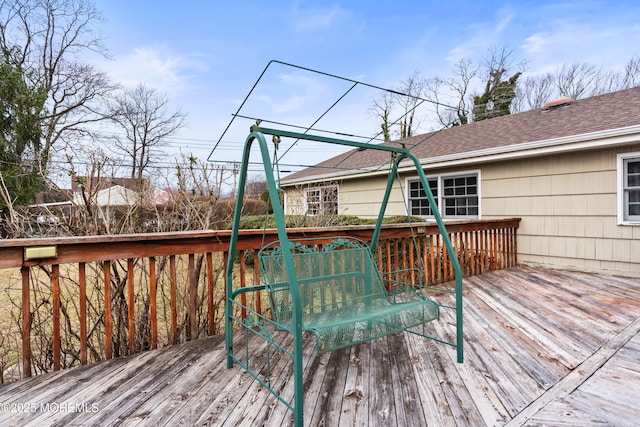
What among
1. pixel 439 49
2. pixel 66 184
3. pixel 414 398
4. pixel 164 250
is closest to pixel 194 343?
pixel 164 250

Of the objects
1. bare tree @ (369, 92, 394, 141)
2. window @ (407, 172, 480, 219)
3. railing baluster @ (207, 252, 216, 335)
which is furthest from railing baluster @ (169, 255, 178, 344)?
bare tree @ (369, 92, 394, 141)

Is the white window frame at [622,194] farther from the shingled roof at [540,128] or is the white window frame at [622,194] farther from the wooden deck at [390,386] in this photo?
the wooden deck at [390,386]

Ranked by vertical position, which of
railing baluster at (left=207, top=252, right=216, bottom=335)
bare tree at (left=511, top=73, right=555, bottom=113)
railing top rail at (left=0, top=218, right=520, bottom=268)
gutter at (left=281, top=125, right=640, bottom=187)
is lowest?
railing baluster at (left=207, top=252, right=216, bottom=335)

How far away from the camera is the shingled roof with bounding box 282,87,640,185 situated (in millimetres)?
5008

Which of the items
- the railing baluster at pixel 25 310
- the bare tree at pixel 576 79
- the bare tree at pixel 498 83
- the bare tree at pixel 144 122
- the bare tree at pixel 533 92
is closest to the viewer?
the railing baluster at pixel 25 310

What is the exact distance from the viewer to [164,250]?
2432mm

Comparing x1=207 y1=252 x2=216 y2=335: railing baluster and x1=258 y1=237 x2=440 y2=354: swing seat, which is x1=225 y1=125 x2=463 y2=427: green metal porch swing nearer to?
x1=258 y1=237 x2=440 y2=354: swing seat

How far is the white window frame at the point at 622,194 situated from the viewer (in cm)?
471

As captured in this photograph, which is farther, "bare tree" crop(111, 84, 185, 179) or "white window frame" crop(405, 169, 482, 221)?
"bare tree" crop(111, 84, 185, 179)

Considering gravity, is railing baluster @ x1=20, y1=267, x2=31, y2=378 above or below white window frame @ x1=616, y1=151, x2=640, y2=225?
below

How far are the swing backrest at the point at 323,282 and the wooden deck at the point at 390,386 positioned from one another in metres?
0.35

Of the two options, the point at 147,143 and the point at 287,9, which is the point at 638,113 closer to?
the point at 287,9

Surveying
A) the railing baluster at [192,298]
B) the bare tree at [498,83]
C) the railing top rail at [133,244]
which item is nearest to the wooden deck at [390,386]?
the railing baluster at [192,298]

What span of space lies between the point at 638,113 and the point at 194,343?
257 inches
